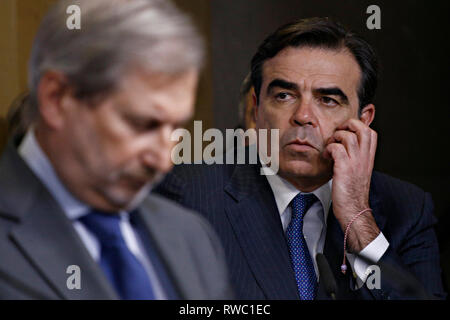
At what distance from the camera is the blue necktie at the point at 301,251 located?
3.94 feet

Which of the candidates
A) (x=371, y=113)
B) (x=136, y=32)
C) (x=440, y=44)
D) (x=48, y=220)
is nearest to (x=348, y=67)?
(x=371, y=113)

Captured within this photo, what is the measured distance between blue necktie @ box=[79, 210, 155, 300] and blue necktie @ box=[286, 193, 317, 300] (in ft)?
1.20

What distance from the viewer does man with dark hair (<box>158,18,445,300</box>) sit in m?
1.20

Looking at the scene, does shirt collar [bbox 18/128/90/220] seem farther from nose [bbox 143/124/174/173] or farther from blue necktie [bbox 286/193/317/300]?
blue necktie [bbox 286/193/317/300]

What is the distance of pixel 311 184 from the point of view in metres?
1.26

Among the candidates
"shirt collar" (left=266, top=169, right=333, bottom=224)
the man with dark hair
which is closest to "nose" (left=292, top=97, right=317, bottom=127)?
the man with dark hair

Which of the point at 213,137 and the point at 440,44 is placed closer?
the point at 213,137

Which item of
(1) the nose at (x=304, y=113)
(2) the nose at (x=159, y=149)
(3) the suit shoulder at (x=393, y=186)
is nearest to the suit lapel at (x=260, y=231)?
(1) the nose at (x=304, y=113)

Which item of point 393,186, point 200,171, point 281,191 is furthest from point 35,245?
point 393,186

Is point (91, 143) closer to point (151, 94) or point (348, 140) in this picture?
point (151, 94)

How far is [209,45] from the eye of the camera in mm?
1105

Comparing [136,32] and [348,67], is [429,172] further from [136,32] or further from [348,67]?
[136,32]

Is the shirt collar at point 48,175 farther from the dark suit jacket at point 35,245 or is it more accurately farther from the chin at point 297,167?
the chin at point 297,167
